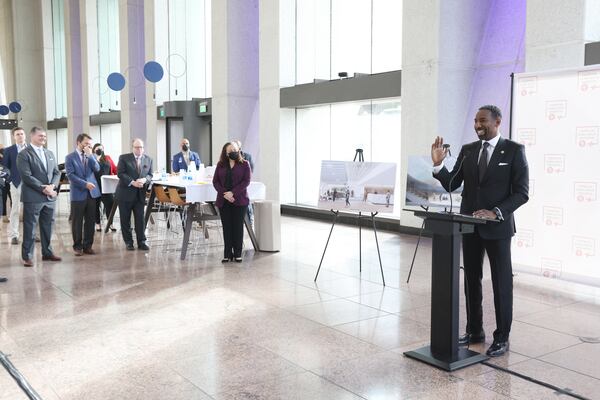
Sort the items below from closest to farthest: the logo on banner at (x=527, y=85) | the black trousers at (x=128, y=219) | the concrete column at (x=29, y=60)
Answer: the logo on banner at (x=527, y=85) < the black trousers at (x=128, y=219) < the concrete column at (x=29, y=60)

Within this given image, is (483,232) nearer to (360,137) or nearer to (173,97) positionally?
(360,137)

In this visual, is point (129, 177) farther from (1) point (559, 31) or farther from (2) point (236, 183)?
(1) point (559, 31)

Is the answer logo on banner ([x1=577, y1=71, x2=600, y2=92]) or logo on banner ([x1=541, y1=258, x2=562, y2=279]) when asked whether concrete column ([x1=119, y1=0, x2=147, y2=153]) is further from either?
logo on banner ([x1=577, y1=71, x2=600, y2=92])

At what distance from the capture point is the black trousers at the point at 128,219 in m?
9.05

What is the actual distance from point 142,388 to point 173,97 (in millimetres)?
16472

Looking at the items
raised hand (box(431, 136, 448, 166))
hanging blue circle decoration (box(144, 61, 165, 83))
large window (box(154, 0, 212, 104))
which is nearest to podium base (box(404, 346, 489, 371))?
raised hand (box(431, 136, 448, 166))

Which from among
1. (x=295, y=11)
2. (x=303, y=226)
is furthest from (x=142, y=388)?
(x=295, y=11)

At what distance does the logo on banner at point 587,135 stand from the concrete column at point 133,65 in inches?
651

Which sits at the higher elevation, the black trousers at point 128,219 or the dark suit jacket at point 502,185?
the dark suit jacket at point 502,185

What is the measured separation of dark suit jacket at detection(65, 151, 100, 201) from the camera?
27.2 ft

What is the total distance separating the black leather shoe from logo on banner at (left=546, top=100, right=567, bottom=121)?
287 cm

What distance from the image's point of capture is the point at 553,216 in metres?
6.26

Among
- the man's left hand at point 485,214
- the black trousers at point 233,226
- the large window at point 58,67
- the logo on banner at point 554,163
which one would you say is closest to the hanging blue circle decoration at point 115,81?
the black trousers at point 233,226

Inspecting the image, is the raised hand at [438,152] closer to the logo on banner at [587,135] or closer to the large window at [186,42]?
the logo on banner at [587,135]
